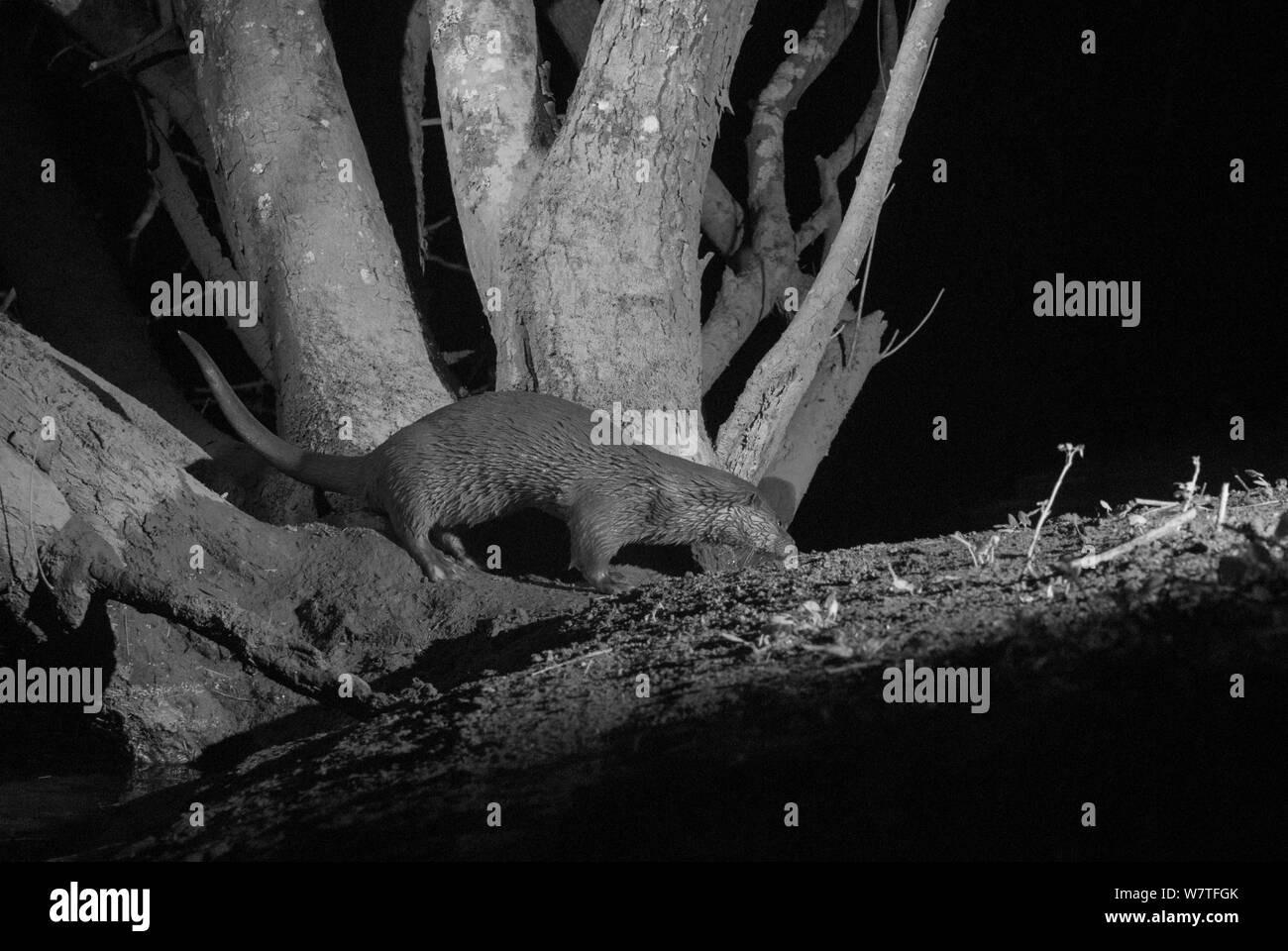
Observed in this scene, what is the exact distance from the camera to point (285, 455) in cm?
405

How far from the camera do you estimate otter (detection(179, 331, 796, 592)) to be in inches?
149

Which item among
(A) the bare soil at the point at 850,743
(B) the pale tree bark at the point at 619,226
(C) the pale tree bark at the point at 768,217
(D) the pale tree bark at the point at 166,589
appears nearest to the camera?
(A) the bare soil at the point at 850,743

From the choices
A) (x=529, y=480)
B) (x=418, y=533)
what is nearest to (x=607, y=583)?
(x=529, y=480)

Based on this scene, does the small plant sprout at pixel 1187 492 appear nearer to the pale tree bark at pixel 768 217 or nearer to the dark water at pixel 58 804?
the dark water at pixel 58 804

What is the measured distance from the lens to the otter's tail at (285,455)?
3.99 metres

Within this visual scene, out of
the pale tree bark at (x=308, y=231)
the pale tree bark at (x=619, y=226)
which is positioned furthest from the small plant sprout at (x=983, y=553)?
the pale tree bark at (x=308, y=231)

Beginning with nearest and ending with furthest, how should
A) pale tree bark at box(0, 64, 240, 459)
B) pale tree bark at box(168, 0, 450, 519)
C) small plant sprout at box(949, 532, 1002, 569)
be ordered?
small plant sprout at box(949, 532, 1002, 569)
pale tree bark at box(168, 0, 450, 519)
pale tree bark at box(0, 64, 240, 459)

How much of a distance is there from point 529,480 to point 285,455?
82cm

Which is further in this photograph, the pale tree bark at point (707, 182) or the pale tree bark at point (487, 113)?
the pale tree bark at point (707, 182)

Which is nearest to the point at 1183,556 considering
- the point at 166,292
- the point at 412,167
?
the point at 166,292

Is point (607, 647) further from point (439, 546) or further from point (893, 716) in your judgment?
point (439, 546)

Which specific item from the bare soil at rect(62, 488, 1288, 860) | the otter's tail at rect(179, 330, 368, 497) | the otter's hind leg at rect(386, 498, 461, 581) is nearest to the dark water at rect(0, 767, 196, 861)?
the bare soil at rect(62, 488, 1288, 860)

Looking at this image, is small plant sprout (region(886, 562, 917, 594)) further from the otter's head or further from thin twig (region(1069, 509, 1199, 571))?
the otter's head
